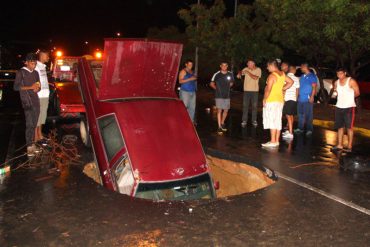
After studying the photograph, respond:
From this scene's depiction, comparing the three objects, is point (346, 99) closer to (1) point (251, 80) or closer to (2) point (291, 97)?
(2) point (291, 97)

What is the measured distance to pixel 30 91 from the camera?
8102 mm

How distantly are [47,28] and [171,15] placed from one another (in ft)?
56.4

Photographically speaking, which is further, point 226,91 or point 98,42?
point 98,42

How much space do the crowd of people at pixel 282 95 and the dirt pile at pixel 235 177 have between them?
1.27m

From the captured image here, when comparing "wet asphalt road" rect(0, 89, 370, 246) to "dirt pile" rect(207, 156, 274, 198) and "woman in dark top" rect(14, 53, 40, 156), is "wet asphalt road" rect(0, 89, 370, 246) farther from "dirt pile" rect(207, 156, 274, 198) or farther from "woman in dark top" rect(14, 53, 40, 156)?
"woman in dark top" rect(14, 53, 40, 156)

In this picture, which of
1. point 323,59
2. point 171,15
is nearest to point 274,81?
point 323,59

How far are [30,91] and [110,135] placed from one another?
257 cm

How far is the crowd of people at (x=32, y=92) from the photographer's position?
8016 millimetres

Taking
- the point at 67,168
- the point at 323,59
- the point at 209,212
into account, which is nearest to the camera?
the point at 209,212

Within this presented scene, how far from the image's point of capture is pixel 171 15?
178 ft

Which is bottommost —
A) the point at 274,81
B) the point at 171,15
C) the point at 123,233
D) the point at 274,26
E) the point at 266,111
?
the point at 123,233

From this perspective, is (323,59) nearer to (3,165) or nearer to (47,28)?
(3,165)

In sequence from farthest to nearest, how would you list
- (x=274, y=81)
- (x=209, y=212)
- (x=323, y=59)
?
(x=323, y=59)
(x=274, y=81)
(x=209, y=212)

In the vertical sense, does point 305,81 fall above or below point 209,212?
above
